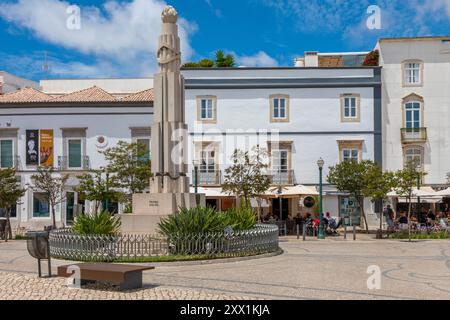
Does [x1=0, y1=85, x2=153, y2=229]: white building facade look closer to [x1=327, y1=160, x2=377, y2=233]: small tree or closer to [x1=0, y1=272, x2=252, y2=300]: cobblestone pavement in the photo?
[x1=327, y1=160, x2=377, y2=233]: small tree

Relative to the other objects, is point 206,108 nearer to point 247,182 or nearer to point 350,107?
point 350,107

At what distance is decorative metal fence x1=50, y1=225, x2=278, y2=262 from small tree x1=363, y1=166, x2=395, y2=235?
40.1 feet

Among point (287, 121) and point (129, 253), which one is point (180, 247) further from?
point (287, 121)

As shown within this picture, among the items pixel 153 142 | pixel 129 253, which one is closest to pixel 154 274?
pixel 129 253

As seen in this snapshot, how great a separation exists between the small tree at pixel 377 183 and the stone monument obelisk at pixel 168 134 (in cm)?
1125

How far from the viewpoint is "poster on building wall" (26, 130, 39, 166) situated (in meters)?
37.8

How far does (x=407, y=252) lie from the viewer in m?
19.1

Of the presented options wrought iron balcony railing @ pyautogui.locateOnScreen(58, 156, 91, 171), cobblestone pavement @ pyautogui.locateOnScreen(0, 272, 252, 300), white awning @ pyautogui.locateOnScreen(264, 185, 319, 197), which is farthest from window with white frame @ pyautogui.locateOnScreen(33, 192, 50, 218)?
cobblestone pavement @ pyautogui.locateOnScreen(0, 272, 252, 300)

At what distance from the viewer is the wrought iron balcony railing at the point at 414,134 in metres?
A: 36.6

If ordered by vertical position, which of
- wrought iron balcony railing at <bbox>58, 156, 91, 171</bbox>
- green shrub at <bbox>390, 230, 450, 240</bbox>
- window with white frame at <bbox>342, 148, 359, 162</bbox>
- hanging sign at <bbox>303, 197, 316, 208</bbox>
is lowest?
green shrub at <bbox>390, 230, 450, 240</bbox>

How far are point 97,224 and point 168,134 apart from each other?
3.34 m

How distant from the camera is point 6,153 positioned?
3809 centimetres

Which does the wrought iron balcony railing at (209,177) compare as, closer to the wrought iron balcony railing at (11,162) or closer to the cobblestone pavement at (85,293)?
the wrought iron balcony railing at (11,162)

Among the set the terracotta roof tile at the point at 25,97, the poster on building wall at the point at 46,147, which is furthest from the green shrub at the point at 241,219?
the terracotta roof tile at the point at 25,97
